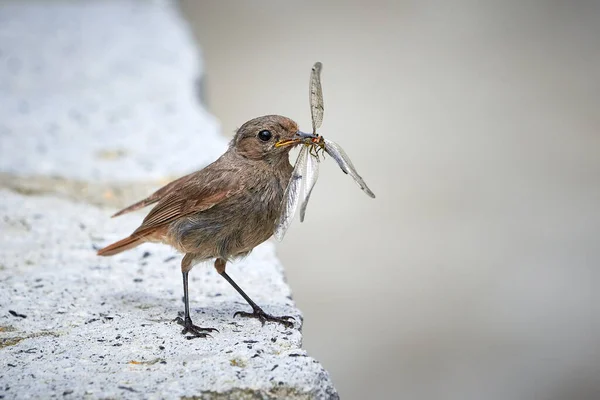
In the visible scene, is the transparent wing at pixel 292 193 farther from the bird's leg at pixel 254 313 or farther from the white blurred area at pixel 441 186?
the white blurred area at pixel 441 186

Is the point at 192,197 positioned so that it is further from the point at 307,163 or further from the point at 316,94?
the point at 316,94

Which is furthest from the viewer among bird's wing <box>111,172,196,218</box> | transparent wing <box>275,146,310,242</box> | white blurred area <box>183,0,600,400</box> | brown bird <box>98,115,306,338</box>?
white blurred area <box>183,0,600,400</box>

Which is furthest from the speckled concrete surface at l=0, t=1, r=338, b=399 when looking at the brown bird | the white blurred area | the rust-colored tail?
the white blurred area

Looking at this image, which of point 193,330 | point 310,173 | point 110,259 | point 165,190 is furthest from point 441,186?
point 193,330

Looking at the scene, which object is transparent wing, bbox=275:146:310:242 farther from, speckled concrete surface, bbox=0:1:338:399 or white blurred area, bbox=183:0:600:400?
white blurred area, bbox=183:0:600:400

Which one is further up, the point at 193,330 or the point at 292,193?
the point at 292,193

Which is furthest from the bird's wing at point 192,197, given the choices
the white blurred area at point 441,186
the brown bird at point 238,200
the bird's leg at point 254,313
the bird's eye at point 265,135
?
the white blurred area at point 441,186
